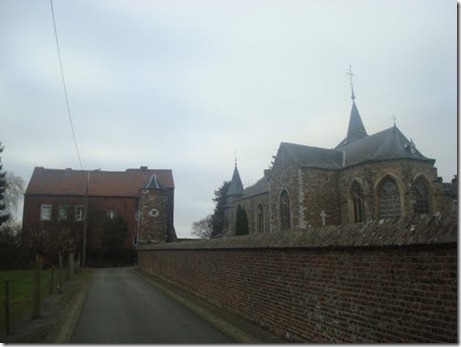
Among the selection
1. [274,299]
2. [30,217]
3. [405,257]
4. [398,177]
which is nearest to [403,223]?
[405,257]

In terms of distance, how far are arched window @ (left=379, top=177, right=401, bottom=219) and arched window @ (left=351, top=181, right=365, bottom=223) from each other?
1.27m

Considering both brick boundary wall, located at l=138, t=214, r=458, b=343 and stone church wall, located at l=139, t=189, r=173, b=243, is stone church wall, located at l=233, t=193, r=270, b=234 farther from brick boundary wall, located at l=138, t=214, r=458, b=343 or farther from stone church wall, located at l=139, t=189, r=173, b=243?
brick boundary wall, located at l=138, t=214, r=458, b=343

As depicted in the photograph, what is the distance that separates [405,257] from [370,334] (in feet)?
4.14

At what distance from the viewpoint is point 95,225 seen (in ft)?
161

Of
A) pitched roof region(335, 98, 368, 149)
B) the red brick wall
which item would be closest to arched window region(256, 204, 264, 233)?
pitched roof region(335, 98, 368, 149)

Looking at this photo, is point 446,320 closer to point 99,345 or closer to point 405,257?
point 405,257

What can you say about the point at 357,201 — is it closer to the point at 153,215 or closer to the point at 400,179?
the point at 400,179

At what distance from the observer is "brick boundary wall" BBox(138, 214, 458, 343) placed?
454 cm

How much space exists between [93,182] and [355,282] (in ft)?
173

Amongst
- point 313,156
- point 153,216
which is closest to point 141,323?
point 313,156

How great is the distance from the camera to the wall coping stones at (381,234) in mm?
4426

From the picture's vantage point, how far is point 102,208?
171ft

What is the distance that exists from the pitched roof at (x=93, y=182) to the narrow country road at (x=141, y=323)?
1550 inches

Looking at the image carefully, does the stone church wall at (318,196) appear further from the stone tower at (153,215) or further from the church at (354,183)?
the stone tower at (153,215)
